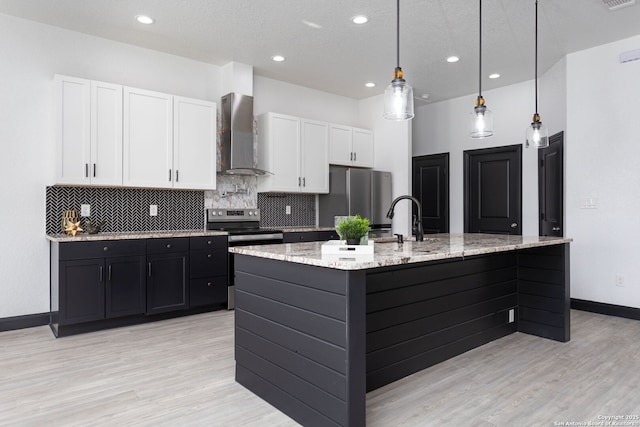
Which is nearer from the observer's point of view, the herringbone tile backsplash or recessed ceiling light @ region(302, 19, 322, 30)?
recessed ceiling light @ region(302, 19, 322, 30)

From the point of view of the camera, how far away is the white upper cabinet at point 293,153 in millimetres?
5266

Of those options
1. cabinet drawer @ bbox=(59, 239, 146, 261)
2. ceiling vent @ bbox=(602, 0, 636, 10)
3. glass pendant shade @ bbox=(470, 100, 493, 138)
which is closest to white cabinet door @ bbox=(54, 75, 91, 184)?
cabinet drawer @ bbox=(59, 239, 146, 261)

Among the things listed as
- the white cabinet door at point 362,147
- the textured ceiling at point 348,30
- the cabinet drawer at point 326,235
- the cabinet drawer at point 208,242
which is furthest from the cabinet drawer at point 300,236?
the textured ceiling at point 348,30

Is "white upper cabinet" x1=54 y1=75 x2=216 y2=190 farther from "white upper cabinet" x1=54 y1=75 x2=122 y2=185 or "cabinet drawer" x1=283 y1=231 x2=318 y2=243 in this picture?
"cabinet drawer" x1=283 y1=231 x2=318 y2=243

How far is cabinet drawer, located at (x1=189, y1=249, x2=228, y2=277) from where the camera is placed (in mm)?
4328

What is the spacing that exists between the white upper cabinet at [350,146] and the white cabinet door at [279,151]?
635 millimetres

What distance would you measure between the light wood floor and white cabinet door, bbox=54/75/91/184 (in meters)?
1.48

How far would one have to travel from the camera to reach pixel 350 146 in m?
6.09

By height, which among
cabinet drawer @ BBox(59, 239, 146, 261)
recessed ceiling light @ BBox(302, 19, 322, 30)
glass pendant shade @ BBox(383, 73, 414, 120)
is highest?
recessed ceiling light @ BBox(302, 19, 322, 30)

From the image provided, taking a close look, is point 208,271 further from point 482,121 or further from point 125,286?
point 482,121

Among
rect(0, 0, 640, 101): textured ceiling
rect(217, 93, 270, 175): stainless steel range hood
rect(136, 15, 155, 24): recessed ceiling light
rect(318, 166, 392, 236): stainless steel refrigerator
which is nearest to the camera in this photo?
rect(0, 0, 640, 101): textured ceiling

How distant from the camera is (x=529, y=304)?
3.70m

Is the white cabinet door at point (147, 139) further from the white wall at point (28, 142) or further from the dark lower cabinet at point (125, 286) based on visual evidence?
the dark lower cabinet at point (125, 286)

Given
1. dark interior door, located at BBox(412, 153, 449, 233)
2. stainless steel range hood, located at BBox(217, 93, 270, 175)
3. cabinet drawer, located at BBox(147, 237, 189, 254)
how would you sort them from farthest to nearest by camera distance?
dark interior door, located at BBox(412, 153, 449, 233), stainless steel range hood, located at BBox(217, 93, 270, 175), cabinet drawer, located at BBox(147, 237, 189, 254)
